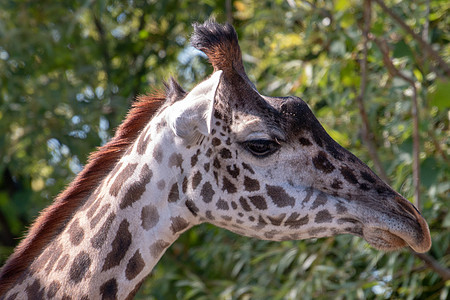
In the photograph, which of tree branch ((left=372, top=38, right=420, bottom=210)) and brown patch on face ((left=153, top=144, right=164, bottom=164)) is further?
tree branch ((left=372, top=38, right=420, bottom=210))

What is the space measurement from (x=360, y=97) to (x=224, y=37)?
154 centimetres

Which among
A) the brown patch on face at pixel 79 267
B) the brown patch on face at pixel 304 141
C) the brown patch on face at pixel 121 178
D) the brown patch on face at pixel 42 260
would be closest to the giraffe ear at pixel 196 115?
the brown patch on face at pixel 121 178

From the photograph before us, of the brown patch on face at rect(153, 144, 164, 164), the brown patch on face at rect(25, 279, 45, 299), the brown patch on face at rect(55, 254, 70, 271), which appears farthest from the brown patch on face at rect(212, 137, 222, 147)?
the brown patch on face at rect(25, 279, 45, 299)

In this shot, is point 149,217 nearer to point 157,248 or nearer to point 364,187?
point 157,248

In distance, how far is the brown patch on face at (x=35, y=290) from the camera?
8.14 ft

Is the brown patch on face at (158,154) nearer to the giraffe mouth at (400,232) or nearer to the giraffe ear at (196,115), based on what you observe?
the giraffe ear at (196,115)

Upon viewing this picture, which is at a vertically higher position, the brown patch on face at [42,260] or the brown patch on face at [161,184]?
the brown patch on face at [161,184]

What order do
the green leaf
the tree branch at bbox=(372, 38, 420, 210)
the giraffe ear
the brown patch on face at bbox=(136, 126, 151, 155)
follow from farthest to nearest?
the tree branch at bbox=(372, 38, 420, 210), the green leaf, the brown patch on face at bbox=(136, 126, 151, 155), the giraffe ear

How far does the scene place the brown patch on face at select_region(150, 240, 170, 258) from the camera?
2488mm

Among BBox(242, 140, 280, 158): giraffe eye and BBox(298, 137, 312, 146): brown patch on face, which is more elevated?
BBox(242, 140, 280, 158): giraffe eye

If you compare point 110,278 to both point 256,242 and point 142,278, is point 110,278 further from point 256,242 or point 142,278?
point 256,242

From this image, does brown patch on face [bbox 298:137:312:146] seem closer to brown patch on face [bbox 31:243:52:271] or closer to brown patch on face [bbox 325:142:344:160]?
brown patch on face [bbox 325:142:344:160]

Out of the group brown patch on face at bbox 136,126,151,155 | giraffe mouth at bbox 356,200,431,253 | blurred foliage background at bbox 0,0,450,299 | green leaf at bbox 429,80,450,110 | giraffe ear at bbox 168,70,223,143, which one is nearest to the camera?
giraffe mouth at bbox 356,200,431,253

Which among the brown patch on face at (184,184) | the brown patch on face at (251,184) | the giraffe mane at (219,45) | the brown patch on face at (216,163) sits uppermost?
the giraffe mane at (219,45)
